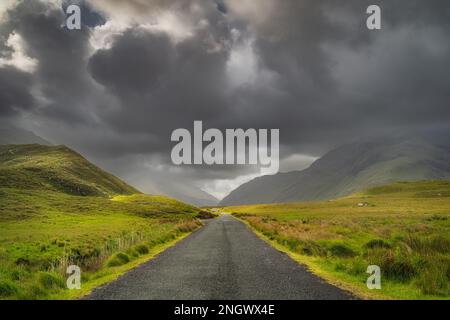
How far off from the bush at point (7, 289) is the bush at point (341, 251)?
17242 mm

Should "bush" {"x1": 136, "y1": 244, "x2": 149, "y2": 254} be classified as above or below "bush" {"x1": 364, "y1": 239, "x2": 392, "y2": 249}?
below

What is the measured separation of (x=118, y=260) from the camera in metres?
20.6

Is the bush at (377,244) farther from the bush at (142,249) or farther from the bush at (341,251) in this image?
the bush at (142,249)

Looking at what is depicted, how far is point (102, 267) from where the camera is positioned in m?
19.5

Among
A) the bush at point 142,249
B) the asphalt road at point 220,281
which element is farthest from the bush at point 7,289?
the bush at point 142,249

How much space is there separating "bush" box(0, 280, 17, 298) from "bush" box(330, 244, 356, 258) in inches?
679

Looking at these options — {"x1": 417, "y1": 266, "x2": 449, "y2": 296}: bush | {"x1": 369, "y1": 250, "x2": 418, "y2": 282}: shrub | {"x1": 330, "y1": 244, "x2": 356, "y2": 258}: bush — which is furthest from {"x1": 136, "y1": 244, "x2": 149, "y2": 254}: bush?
{"x1": 417, "y1": 266, "x2": 449, "y2": 296}: bush

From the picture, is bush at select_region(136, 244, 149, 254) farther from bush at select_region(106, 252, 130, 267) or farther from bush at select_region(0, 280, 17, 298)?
bush at select_region(0, 280, 17, 298)

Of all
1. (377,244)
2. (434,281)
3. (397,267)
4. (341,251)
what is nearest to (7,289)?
(397,267)

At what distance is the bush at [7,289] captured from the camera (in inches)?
527

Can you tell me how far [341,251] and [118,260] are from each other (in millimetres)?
13919

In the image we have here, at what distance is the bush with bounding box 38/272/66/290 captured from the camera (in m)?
14.1
